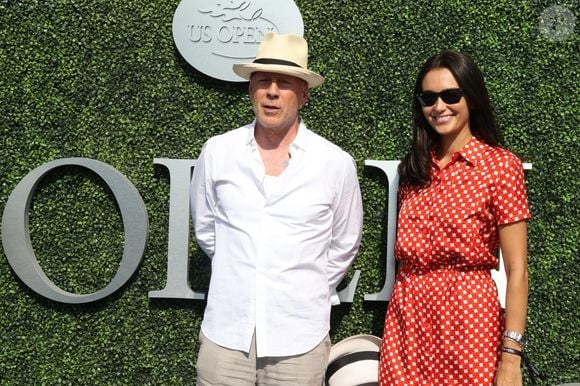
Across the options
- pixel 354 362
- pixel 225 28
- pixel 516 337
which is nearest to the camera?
pixel 516 337

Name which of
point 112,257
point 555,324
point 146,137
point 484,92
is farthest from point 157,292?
point 555,324

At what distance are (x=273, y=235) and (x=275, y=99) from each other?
55 cm

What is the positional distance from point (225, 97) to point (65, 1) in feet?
3.32

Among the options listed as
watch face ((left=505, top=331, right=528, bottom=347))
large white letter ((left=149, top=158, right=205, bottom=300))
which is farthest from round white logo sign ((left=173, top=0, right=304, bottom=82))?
watch face ((left=505, top=331, right=528, bottom=347))

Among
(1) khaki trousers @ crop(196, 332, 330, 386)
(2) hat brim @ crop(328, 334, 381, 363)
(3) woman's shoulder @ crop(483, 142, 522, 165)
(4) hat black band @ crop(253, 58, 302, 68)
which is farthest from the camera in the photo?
(2) hat brim @ crop(328, 334, 381, 363)

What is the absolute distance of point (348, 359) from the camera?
2678 millimetres

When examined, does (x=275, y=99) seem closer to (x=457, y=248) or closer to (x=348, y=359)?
(x=457, y=248)

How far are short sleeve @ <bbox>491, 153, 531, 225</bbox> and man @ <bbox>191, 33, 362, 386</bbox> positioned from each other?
65cm

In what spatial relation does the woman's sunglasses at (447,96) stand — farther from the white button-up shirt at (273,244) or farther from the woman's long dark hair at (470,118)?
the white button-up shirt at (273,244)

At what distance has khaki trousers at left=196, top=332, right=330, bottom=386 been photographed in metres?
2.34

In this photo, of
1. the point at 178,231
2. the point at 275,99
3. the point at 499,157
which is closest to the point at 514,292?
the point at 499,157

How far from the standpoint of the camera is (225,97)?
3287mm

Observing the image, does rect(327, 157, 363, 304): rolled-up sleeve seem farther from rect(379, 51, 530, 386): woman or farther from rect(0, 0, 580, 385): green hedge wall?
rect(0, 0, 580, 385): green hedge wall

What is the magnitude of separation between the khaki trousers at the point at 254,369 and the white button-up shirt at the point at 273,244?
0.12ft
